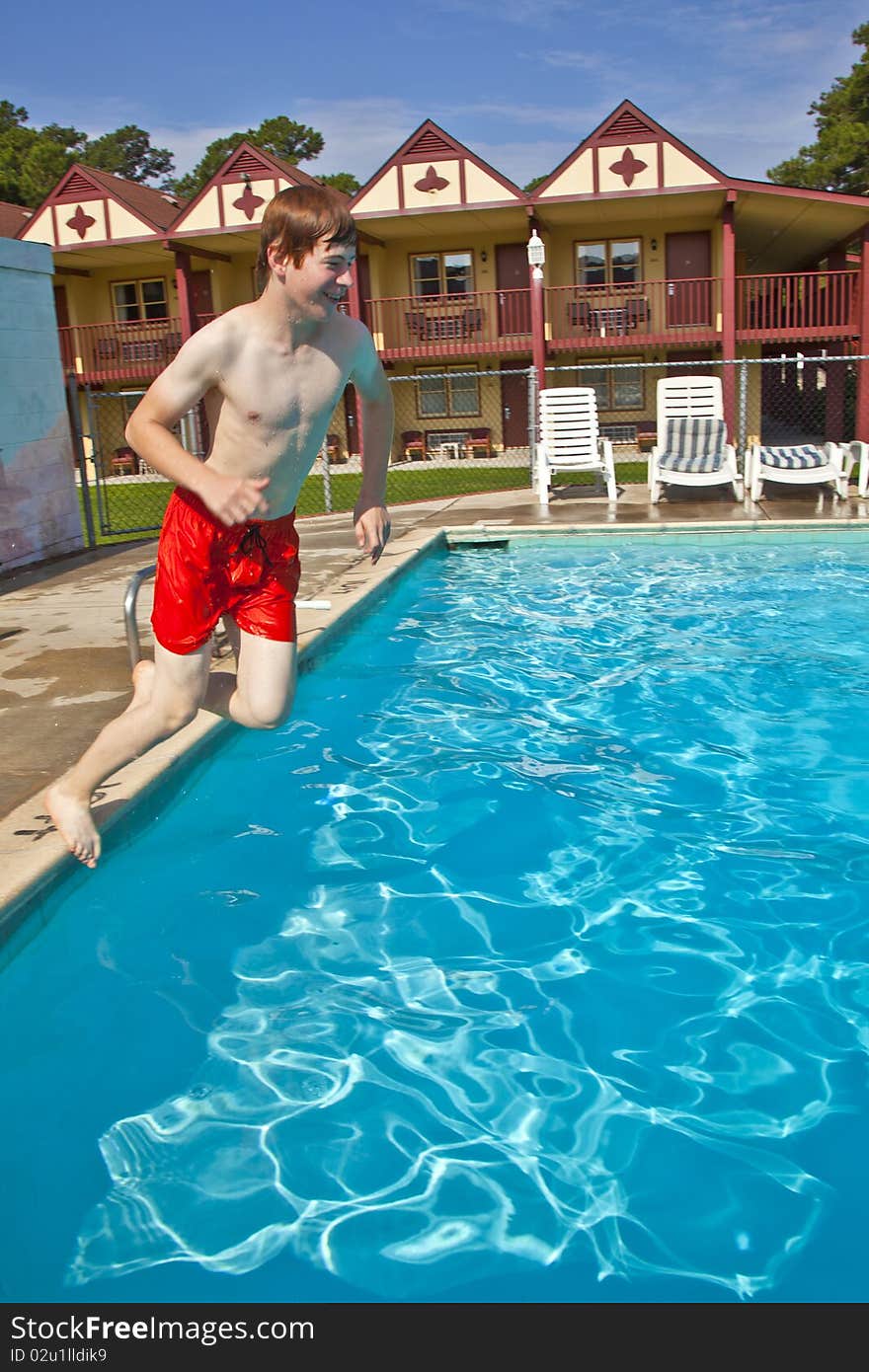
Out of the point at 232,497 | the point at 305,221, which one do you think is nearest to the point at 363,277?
the point at 305,221

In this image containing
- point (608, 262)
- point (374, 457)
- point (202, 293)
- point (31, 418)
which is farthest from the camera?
point (202, 293)

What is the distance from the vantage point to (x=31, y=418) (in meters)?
9.65

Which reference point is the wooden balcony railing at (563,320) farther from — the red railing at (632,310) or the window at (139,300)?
the window at (139,300)

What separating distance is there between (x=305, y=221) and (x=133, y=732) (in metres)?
1.45

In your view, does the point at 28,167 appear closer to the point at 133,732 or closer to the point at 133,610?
the point at 133,610

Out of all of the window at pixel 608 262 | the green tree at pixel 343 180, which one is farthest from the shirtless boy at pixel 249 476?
the green tree at pixel 343 180

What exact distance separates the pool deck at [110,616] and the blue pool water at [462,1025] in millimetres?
179

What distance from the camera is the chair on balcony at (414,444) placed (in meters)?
26.0

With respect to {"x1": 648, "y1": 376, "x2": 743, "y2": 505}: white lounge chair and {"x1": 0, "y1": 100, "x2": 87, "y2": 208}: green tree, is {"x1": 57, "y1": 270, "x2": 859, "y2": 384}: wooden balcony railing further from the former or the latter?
{"x1": 0, "y1": 100, "x2": 87, "y2": 208}: green tree

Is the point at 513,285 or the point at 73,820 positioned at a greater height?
the point at 513,285

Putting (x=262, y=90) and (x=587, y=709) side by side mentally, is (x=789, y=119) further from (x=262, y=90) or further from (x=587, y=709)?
(x=587, y=709)

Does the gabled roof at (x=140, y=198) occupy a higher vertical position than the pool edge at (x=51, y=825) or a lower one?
higher

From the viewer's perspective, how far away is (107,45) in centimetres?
2973
